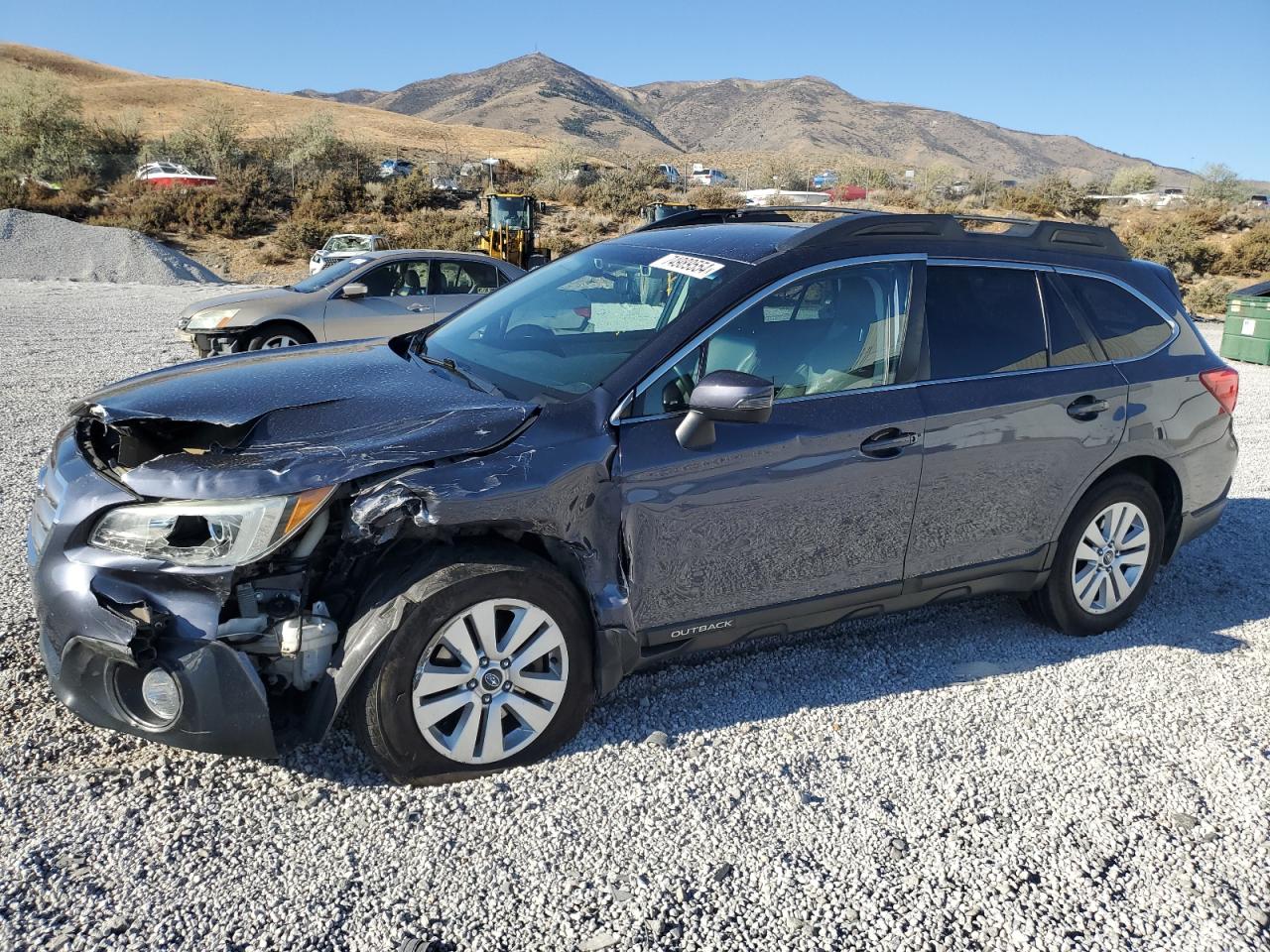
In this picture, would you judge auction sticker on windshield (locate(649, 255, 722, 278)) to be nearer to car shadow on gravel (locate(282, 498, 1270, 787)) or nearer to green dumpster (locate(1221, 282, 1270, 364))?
car shadow on gravel (locate(282, 498, 1270, 787))

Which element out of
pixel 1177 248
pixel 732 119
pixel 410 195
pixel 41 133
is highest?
pixel 732 119

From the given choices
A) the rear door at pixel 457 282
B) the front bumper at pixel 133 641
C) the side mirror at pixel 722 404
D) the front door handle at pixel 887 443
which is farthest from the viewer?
the rear door at pixel 457 282

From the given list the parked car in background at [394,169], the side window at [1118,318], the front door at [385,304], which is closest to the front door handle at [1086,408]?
the side window at [1118,318]

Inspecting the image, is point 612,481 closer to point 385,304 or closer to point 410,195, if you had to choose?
point 385,304

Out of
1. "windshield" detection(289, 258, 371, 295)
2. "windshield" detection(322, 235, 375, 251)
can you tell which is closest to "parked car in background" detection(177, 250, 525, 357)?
"windshield" detection(289, 258, 371, 295)

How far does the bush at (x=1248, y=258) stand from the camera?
3122 centimetres

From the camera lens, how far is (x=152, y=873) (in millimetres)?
2697

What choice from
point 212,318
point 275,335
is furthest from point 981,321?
point 212,318

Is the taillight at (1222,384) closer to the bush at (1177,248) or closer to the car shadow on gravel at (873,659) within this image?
the car shadow on gravel at (873,659)

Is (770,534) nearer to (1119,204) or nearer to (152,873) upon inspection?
(152,873)

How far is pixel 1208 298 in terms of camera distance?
24500 mm

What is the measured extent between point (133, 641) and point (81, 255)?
97.0 ft

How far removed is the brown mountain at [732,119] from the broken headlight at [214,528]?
130 m

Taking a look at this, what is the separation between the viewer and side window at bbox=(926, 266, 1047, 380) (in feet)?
13.1
